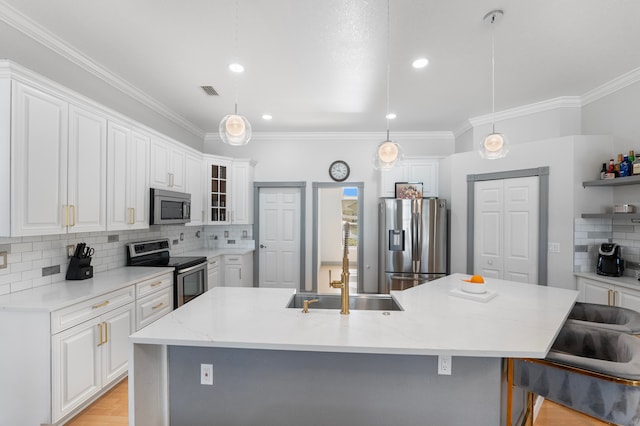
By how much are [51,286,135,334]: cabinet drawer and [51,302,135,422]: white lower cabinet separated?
39 millimetres

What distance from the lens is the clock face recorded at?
496 centimetres

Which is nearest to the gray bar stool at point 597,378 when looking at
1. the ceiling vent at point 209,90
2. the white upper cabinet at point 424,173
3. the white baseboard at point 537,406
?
the white baseboard at point 537,406

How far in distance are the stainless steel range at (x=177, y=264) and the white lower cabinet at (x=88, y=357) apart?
644 mm

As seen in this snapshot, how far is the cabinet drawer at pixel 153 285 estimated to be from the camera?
2.61 meters

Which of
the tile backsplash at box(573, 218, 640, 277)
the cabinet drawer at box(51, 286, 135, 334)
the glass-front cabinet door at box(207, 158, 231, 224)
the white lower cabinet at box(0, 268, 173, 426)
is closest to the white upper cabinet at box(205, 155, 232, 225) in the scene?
the glass-front cabinet door at box(207, 158, 231, 224)

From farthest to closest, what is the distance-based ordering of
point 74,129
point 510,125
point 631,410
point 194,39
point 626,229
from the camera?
1. point 510,125
2. point 626,229
3. point 194,39
4. point 74,129
5. point 631,410

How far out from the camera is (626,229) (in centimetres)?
304

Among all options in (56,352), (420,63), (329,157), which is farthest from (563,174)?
(56,352)

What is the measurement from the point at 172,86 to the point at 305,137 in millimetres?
2239

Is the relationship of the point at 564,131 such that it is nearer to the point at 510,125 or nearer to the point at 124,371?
the point at 510,125

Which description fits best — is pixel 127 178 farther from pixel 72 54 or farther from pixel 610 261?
pixel 610 261

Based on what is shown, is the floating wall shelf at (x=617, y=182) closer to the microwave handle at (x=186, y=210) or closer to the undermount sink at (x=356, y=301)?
the undermount sink at (x=356, y=301)

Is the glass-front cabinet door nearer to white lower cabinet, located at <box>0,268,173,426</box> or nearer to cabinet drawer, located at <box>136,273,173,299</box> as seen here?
cabinet drawer, located at <box>136,273,173,299</box>

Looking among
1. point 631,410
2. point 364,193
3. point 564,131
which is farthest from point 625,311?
point 364,193
